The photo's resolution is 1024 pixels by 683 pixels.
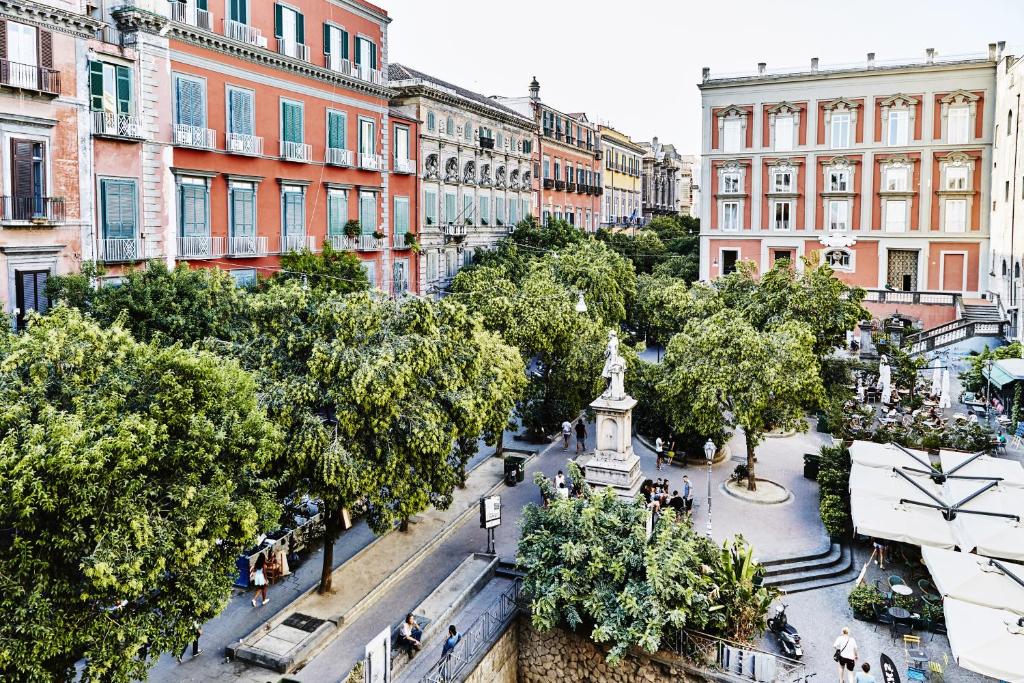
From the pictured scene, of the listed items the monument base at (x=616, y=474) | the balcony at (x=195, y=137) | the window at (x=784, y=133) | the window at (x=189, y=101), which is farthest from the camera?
the window at (x=784, y=133)

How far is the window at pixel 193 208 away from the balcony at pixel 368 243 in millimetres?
8201

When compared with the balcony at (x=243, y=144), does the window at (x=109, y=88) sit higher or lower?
higher

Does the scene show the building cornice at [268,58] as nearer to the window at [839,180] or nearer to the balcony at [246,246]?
the balcony at [246,246]

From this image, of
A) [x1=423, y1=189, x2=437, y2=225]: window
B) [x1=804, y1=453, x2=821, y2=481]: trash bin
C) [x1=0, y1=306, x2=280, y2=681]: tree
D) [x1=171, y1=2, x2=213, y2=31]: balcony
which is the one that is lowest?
[x1=804, y1=453, x2=821, y2=481]: trash bin

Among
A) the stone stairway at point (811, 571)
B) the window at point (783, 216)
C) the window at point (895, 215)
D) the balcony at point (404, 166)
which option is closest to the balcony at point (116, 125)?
the balcony at point (404, 166)

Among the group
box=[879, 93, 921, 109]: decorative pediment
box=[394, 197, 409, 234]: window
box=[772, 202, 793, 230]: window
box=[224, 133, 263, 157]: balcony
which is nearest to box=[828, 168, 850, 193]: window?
box=[772, 202, 793, 230]: window

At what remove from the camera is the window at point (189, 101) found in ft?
83.6

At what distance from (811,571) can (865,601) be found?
7.60ft

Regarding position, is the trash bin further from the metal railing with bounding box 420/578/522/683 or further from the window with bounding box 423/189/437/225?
the window with bounding box 423/189/437/225

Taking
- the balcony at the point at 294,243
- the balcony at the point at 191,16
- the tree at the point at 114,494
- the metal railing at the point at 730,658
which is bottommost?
the metal railing at the point at 730,658

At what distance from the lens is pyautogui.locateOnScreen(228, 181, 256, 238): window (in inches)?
1097

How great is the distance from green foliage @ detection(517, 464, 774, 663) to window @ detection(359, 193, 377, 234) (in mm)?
21774

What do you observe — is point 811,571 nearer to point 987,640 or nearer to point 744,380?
point 744,380

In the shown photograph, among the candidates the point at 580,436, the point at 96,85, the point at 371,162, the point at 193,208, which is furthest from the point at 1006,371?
the point at 96,85
